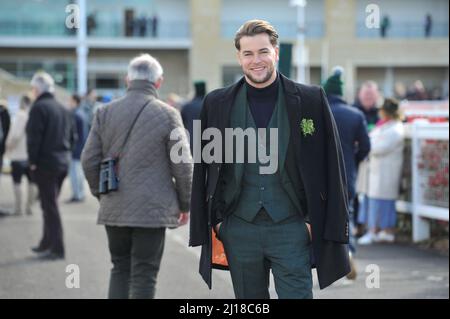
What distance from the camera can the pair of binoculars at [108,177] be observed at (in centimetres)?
566

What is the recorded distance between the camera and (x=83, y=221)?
12.8 m

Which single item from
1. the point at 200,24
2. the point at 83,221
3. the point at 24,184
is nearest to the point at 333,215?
the point at 83,221

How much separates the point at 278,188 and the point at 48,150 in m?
5.36

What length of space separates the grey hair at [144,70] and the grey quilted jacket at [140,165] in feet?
0.51

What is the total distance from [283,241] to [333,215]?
304 mm

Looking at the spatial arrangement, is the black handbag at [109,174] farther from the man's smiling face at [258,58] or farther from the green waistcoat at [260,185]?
the man's smiling face at [258,58]

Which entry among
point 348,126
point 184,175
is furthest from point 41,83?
point 184,175

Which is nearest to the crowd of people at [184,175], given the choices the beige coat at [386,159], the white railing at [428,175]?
the beige coat at [386,159]

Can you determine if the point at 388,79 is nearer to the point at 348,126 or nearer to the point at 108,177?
the point at 348,126

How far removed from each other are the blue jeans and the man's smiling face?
1111cm

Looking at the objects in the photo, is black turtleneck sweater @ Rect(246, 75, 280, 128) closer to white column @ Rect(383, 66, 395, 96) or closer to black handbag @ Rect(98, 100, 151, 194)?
black handbag @ Rect(98, 100, 151, 194)

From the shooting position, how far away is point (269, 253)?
4215 millimetres
